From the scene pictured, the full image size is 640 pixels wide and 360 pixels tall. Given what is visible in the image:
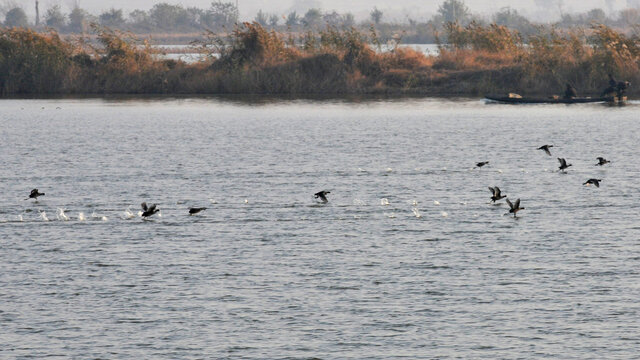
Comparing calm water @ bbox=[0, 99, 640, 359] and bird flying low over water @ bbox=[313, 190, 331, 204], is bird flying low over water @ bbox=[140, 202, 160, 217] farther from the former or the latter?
bird flying low over water @ bbox=[313, 190, 331, 204]

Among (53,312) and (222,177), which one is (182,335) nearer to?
(53,312)

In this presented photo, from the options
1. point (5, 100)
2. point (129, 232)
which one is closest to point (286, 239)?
point (129, 232)

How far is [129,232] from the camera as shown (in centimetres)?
2705

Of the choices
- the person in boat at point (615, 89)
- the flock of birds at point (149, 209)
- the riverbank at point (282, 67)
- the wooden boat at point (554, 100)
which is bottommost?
the flock of birds at point (149, 209)

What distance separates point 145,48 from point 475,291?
59.4 meters

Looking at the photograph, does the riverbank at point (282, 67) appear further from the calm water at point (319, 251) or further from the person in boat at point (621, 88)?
the calm water at point (319, 251)

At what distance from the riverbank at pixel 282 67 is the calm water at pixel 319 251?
2647 centimetres

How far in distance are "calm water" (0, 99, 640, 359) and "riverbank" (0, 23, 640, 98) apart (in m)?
26.5

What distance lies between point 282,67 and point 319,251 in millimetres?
52381

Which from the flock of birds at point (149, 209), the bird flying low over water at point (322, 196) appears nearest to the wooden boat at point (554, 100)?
the bird flying low over water at point (322, 196)

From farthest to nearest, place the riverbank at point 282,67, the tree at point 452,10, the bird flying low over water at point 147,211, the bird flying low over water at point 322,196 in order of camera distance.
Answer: the tree at point 452,10
the riverbank at point 282,67
the bird flying low over water at point 322,196
the bird flying low over water at point 147,211

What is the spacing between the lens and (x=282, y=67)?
7606 centimetres

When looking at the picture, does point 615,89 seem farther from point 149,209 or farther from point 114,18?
point 114,18

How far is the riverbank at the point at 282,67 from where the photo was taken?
247 feet
